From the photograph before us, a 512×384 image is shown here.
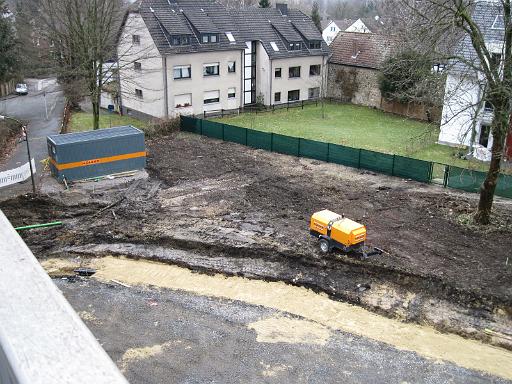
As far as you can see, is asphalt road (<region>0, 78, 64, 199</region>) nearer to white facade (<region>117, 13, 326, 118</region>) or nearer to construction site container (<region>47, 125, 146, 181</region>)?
construction site container (<region>47, 125, 146, 181</region>)

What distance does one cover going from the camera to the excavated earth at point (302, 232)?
17.5 metres

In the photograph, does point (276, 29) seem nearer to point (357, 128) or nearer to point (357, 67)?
point (357, 67)

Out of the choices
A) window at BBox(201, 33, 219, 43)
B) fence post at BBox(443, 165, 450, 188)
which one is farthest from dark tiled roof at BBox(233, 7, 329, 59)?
fence post at BBox(443, 165, 450, 188)

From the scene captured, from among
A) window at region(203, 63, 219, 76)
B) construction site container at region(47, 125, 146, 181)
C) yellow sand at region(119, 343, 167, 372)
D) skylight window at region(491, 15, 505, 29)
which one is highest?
skylight window at region(491, 15, 505, 29)

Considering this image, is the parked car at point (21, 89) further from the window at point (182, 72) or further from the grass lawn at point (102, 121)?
the window at point (182, 72)

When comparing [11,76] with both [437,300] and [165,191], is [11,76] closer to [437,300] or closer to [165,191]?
[165,191]

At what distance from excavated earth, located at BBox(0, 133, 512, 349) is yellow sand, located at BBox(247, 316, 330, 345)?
222 centimetres

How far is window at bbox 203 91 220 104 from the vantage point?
1736 inches

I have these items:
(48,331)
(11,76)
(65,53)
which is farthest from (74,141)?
(11,76)

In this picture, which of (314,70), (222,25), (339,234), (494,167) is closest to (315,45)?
(314,70)

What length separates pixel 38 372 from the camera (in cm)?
184

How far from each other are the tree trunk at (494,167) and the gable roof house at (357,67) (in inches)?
1032

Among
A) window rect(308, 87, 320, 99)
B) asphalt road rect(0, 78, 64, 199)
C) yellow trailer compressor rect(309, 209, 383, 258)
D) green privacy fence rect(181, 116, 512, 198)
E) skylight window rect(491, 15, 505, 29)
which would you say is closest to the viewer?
yellow trailer compressor rect(309, 209, 383, 258)

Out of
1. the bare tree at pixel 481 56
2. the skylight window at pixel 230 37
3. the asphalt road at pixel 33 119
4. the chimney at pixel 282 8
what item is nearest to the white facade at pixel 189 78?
the skylight window at pixel 230 37
